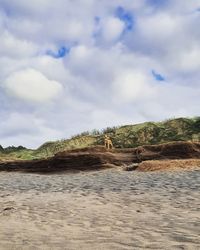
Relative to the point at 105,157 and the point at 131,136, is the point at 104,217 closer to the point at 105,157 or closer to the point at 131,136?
the point at 105,157

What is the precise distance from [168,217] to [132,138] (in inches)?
1449

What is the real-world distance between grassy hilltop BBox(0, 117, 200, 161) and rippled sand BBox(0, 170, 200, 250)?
27.6 meters

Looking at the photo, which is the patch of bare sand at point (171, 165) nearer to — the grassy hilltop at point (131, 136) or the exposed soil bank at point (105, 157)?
the exposed soil bank at point (105, 157)

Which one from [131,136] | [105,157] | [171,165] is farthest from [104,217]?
[131,136]

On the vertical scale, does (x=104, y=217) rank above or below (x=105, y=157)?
below

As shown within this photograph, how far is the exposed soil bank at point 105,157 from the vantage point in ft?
94.9

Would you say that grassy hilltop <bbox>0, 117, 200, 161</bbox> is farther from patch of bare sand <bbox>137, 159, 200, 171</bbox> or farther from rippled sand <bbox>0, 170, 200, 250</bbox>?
rippled sand <bbox>0, 170, 200, 250</bbox>

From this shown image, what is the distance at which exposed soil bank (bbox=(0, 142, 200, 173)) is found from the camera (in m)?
28.9

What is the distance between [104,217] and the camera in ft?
33.4

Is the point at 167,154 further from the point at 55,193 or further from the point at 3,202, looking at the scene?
the point at 3,202

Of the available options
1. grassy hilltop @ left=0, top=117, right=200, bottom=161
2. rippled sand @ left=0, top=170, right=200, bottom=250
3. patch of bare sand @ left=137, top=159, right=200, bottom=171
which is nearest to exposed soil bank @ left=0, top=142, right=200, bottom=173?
patch of bare sand @ left=137, top=159, right=200, bottom=171

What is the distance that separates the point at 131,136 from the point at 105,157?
1772 centimetres

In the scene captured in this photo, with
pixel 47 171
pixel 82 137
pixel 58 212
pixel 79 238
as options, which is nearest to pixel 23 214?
pixel 58 212

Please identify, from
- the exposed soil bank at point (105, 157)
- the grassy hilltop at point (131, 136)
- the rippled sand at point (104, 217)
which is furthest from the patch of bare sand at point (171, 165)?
the grassy hilltop at point (131, 136)
